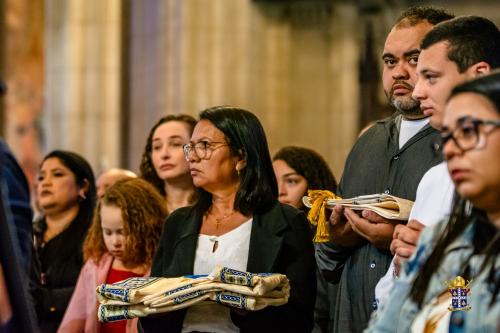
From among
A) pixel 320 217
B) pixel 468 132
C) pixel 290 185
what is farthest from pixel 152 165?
pixel 468 132

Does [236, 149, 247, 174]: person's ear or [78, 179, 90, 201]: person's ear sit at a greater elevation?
[236, 149, 247, 174]: person's ear

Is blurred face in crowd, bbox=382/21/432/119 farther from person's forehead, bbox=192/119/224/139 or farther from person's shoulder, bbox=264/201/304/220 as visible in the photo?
person's forehead, bbox=192/119/224/139

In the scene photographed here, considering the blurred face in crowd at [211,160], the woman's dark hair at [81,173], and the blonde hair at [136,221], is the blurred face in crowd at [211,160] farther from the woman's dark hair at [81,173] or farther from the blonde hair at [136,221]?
the woman's dark hair at [81,173]

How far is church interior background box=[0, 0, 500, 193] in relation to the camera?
41.6 feet

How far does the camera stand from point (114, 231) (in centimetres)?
618

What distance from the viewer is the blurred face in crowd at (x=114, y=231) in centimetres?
614

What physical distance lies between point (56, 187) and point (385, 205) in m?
3.20

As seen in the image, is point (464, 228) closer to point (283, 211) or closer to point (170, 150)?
point (283, 211)

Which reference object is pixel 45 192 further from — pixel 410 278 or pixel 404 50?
pixel 410 278

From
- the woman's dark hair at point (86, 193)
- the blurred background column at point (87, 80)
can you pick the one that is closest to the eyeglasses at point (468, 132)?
the woman's dark hair at point (86, 193)

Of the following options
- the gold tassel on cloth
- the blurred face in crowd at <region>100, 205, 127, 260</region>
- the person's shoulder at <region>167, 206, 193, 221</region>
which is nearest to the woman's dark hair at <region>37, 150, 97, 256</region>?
the blurred face in crowd at <region>100, 205, 127, 260</region>

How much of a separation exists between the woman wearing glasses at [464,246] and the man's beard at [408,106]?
1306 millimetres

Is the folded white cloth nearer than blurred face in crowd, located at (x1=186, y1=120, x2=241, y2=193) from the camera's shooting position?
Yes

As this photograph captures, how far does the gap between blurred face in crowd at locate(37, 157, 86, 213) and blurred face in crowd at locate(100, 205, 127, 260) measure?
1012mm
